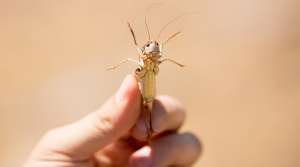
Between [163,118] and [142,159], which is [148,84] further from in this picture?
[142,159]

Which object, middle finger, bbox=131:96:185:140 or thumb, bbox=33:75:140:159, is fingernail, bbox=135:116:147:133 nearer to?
middle finger, bbox=131:96:185:140

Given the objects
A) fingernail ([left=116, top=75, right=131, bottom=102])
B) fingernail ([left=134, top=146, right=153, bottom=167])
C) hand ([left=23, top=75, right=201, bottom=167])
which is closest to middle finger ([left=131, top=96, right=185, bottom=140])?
hand ([left=23, top=75, right=201, bottom=167])

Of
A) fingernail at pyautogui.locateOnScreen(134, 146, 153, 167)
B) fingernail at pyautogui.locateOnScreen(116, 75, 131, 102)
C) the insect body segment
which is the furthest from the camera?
A: fingernail at pyautogui.locateOnScreen(134, 146, 153, 167)

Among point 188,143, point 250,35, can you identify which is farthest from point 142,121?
point 250,35

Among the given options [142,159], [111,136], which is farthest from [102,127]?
[142,159]

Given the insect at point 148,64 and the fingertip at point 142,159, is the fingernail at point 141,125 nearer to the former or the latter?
the fingertip at point 142,159

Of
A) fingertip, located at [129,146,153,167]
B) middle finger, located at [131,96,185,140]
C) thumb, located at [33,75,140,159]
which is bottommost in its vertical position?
fingertip, located at [129,146,153,167]

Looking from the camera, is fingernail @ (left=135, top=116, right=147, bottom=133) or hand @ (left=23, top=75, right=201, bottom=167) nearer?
hand @ (left=23, top=75, right=201, bottom=167)

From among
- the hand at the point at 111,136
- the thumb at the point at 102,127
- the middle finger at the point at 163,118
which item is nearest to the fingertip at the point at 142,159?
the hand at the point at 111,136

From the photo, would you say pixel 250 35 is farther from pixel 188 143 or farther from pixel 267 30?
pixel 188 143
